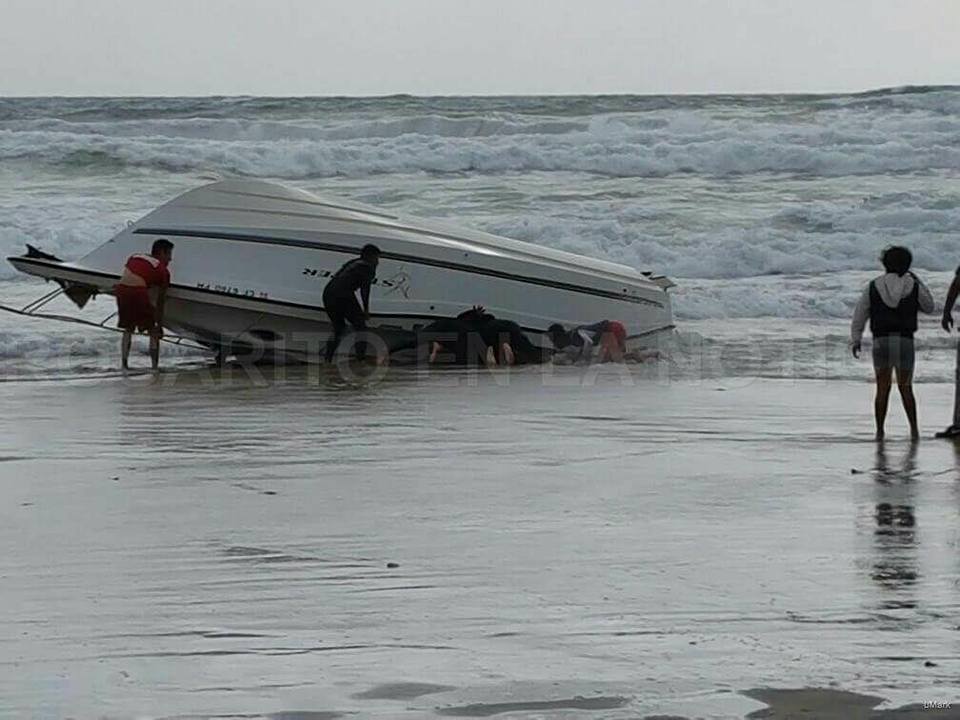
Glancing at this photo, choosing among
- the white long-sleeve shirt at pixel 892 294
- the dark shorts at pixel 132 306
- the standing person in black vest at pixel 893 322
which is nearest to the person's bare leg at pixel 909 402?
the standing person in black vest at pixel 893 322

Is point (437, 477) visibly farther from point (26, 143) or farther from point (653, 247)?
point (26, 143)

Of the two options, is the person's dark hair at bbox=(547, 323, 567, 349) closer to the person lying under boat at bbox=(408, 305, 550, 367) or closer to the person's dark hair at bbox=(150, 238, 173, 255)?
the person lying under boat at bbox=(408, 305, 550, 367)

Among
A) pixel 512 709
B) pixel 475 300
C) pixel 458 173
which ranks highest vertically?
pixel 458 173

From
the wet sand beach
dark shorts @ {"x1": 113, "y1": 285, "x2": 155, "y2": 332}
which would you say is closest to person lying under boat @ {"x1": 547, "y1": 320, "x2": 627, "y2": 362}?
dark shorts @ {"x1": 113, "y1": 285, "x2": 155, "y2": 332}

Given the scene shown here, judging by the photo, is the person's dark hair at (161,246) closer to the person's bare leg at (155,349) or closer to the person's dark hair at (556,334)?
the person's bare leg at (155,349)

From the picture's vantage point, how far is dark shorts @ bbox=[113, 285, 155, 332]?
16.7 m

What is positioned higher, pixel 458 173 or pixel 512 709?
pixel 458 173

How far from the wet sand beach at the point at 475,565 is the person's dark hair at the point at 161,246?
12.8ft

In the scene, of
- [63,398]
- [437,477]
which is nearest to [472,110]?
[63,398]

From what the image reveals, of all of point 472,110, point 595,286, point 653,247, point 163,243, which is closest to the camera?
point 163,243

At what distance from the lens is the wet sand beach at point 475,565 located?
5.51 m

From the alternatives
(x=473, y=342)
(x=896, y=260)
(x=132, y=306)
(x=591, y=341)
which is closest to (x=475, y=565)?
(x=896, y=260)

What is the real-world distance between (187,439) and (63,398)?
2.94m

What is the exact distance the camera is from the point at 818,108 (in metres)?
44.6
